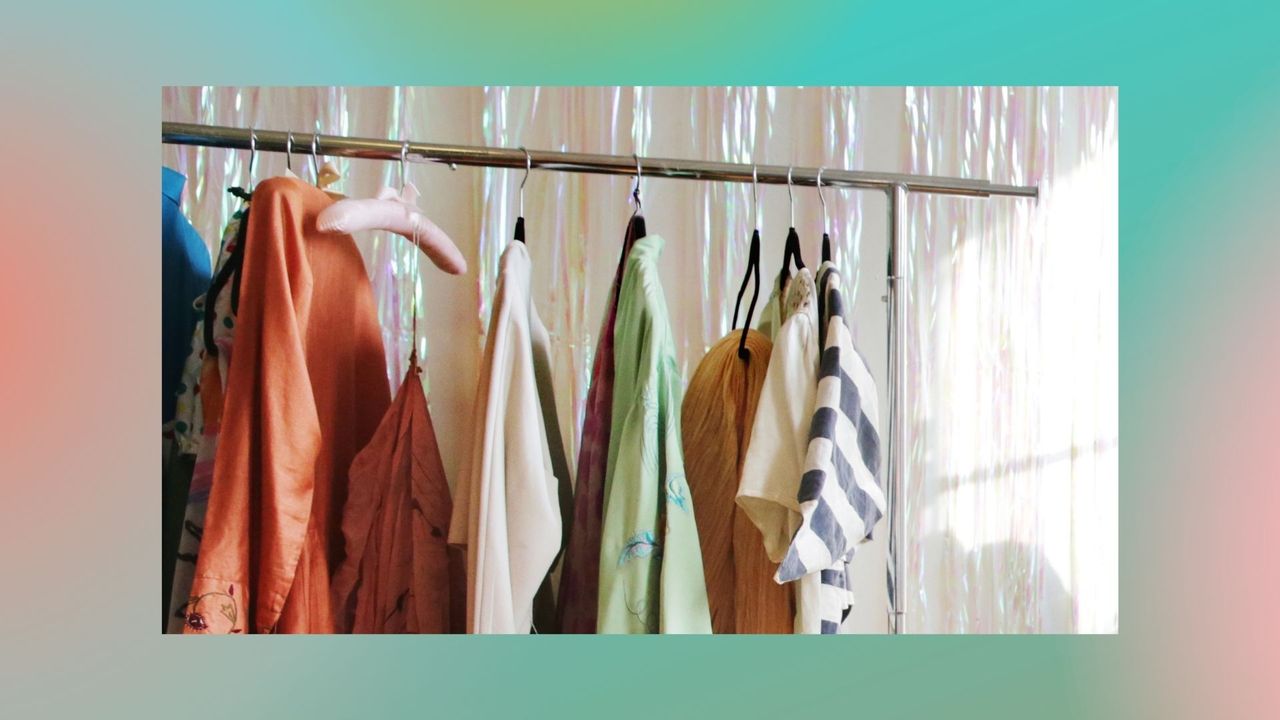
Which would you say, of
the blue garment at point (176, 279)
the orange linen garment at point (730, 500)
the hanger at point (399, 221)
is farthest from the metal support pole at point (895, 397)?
the blue garment at point (176, 279)

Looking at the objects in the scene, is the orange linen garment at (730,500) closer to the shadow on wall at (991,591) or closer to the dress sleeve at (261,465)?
the shadow on wall at (991,591)

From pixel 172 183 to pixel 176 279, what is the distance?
0.32ft

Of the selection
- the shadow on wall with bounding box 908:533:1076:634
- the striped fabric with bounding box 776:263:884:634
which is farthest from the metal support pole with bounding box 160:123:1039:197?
the shadow on wall with bounding box 908:533:1076:634

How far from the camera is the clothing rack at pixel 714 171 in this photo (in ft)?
3.09

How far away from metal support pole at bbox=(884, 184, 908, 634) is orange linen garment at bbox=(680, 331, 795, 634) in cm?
12

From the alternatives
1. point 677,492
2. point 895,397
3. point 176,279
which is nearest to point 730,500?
point 677,492

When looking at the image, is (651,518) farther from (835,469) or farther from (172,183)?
(172,183)

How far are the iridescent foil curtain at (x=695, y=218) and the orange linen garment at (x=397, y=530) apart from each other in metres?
0.09

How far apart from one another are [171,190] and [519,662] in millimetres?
559
